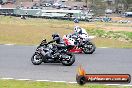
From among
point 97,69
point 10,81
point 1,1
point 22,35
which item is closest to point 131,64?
point 97,69

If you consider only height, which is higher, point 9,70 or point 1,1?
point 9,70

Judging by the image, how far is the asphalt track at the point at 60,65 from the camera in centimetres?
1549

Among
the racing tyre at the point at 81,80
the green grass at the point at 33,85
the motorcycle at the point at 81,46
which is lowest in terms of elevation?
the motorcycle at the point at 81,46

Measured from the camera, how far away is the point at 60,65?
18.0 m

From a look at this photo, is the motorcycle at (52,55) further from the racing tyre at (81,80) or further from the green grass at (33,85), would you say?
the racing tyre at (81,80)

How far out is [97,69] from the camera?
16.9 metres

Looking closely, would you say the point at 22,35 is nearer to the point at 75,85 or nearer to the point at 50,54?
the point at 50,54

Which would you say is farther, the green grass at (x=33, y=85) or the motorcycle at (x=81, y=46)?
the motorcycle at (x=81, y=46)

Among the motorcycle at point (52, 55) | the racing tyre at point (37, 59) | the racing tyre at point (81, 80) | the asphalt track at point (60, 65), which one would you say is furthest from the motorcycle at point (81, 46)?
the racing tyre at point (81, 80)

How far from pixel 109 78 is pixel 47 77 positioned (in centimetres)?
357

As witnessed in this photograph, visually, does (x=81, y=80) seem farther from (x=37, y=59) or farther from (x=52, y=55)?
(x=37, y=59)

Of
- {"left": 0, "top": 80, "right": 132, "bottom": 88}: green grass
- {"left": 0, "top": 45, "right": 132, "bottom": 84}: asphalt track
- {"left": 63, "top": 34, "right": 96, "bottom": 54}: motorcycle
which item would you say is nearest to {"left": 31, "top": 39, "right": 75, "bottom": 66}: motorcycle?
{"left": 0, "top": 45, "right": 132, "bottom": 84}: asphalt track

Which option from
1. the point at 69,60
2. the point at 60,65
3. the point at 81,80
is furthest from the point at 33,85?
the point at 60,65

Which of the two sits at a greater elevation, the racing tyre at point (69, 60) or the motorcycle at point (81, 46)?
the racing tyre at point (69, 60)
